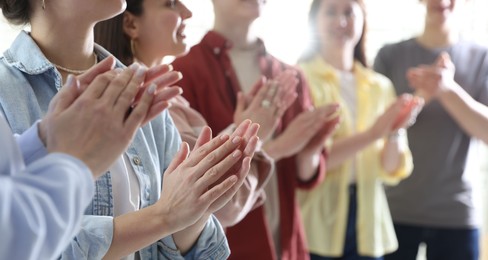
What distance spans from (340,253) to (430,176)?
313 mm

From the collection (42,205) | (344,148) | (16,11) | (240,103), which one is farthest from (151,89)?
(344,148)

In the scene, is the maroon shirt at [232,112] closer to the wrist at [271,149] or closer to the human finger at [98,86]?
the wrist at [271,149]

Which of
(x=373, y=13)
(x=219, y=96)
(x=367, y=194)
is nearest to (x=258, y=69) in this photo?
(x=219, y=96)

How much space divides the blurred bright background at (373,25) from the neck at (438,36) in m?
0.10

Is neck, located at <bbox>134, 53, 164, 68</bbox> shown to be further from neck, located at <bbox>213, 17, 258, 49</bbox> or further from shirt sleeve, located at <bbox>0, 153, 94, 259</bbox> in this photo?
shirt sleeve, located at <bbox>0, 153, 94, 259</bbox>

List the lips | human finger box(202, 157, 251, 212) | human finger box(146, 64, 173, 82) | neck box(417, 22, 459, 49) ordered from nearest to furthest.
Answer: human finger box(146, 64, 173, 82) → human finger box(202, 157, 251, 212) → the lips → neck box(417, 22, 459, 49)

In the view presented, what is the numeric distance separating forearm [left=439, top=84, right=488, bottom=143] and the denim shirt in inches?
38.2

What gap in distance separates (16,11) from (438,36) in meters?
1.24

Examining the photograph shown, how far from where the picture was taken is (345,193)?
152 centimetres

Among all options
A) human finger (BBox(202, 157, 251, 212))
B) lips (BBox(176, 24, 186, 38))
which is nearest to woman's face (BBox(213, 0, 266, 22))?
lips (BBox(176, 24, 186, 38))

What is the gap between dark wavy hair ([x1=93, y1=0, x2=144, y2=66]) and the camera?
818 millimetres

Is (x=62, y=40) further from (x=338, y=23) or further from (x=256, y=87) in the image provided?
(x=338, y=23)

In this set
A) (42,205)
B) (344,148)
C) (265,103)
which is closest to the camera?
(42,205)

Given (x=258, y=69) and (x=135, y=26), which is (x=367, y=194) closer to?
(x=258, y=69)
